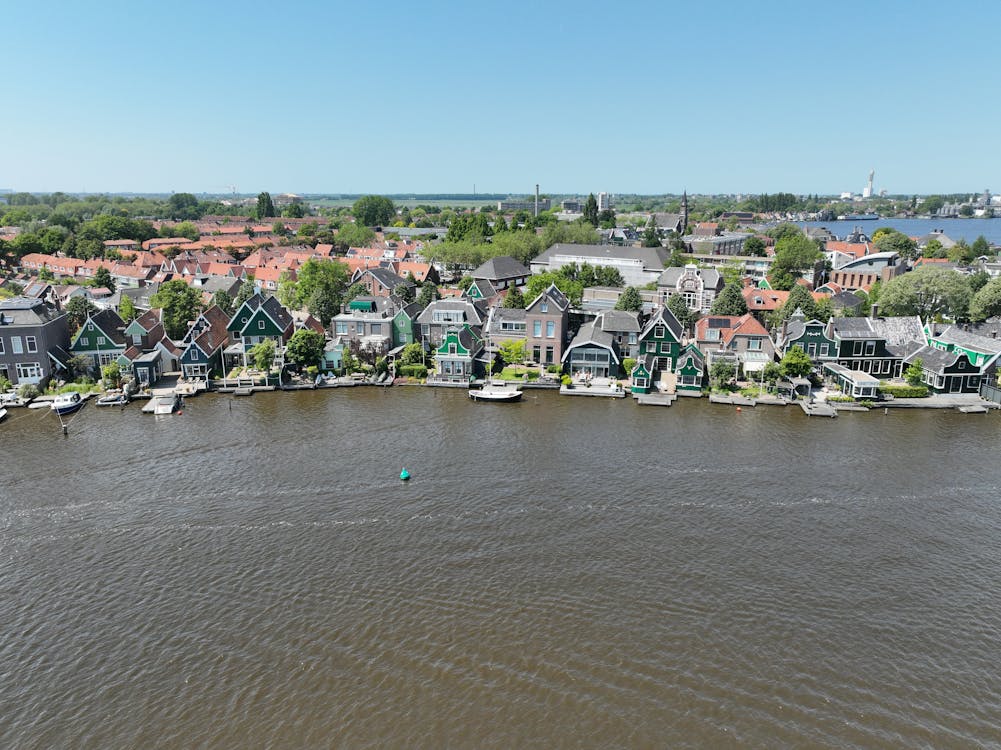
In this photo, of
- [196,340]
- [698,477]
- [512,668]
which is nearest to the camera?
[512,668]

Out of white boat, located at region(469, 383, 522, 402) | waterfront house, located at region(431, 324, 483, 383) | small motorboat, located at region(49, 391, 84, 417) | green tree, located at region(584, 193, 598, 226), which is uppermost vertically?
green tree, located at region(584, 193, 598, 226)

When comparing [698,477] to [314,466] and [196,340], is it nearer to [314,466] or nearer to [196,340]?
[314,466]

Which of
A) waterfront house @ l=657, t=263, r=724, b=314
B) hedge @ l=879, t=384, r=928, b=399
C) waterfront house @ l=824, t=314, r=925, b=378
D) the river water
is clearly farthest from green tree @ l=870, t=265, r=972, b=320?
the river water

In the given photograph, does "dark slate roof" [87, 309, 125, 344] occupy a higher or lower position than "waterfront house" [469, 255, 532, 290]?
lower

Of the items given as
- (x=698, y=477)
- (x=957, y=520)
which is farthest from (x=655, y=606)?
(x=957, y=520)

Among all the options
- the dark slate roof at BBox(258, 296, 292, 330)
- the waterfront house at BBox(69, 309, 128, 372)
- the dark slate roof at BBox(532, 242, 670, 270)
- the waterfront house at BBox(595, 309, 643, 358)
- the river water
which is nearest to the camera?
the river water

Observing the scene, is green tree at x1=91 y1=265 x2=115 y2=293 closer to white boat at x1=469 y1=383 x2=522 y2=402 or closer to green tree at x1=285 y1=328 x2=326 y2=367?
green tree at x1=285 y1=328 x2=326 y2=367
